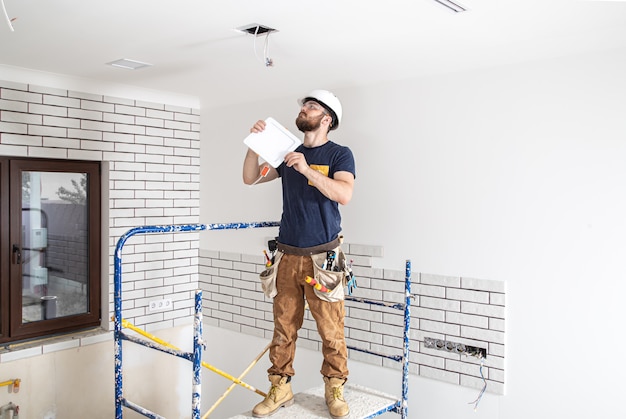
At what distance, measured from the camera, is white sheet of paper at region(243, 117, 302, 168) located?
2.83 metres

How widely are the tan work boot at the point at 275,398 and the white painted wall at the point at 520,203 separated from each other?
989 millimetres

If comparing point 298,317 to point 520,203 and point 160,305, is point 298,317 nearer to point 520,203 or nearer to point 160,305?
point 520,203

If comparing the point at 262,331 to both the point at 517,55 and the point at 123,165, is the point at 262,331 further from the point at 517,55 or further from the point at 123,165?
the point at 517,55

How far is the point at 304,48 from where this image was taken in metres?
3.08

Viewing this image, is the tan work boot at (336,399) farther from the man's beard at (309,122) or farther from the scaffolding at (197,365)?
the man's beard at (309,122)

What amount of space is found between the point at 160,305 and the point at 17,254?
1.17 meters

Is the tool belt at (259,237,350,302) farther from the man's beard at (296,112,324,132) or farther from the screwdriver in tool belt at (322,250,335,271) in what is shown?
the man's beard at (296,112,324,132)

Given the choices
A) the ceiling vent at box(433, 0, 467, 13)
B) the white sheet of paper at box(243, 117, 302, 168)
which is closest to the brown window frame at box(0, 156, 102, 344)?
the white sheet of paper at box(243, 117, 302, 168)

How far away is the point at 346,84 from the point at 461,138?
2.92ft

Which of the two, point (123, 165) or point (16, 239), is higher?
point (123, 165)

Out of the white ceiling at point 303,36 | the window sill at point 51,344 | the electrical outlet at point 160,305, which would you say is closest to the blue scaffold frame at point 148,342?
the white ceiling at point 303,36

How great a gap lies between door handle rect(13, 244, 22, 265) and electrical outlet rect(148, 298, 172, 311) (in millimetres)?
1050

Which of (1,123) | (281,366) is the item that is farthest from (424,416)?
(1,123)

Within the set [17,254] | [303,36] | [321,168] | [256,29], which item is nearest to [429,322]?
[321,168]
